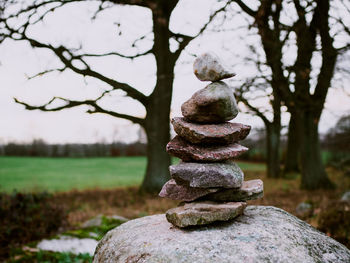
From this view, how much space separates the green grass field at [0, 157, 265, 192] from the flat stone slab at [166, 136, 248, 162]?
10.9m

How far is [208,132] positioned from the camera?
3182 millimetres

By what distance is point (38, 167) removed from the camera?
21.9 meters

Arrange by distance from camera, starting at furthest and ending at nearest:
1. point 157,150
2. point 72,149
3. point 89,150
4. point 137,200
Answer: point 89,150
point 72,149
point 157,150
point 137,200

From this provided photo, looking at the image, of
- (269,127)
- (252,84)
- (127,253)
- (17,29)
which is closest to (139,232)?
(127,253)

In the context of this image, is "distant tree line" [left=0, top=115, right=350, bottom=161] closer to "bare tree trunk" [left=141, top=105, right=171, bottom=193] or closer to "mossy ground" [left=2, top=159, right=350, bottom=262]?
"mossy ground" [left=2, top=159, right=350, bottom=262]

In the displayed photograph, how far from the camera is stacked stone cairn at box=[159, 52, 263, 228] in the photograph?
3123 millimetres

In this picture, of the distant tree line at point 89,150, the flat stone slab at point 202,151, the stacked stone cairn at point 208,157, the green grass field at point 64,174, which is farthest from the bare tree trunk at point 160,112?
the distant tree line at point 89,150

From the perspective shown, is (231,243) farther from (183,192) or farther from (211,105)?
(211,105)

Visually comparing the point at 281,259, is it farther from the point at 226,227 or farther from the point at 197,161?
the point at 197,161

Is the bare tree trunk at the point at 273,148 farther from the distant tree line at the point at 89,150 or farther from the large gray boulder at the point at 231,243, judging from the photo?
the large gray boulder at the point at 231,243

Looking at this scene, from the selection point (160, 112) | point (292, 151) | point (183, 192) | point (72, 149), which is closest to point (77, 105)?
Answer: point (160, 112)

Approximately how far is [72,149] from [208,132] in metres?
27.7

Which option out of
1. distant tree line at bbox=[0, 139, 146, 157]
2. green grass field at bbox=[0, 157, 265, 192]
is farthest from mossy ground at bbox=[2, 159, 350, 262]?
distant tree line at bbox=[0, 139, 146, 157]

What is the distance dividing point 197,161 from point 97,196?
10127 millimetres
